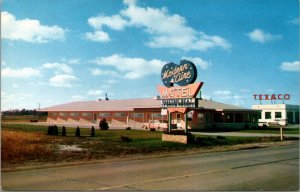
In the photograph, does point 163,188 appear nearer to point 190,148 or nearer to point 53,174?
point 53,174

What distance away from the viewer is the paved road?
11289 millimetres

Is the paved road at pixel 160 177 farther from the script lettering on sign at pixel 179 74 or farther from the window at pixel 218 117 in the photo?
the window at pixel 218 117

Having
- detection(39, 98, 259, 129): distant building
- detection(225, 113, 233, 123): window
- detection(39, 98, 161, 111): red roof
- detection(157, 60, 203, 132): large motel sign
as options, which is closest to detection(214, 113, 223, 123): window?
detection(39, 98, 259, 129): distant building

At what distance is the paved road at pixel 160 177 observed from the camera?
11.3 metres

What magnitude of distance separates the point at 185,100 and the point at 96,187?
1905 cm

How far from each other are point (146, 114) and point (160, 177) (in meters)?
43.8

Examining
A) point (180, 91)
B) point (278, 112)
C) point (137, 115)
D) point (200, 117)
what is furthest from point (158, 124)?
point (278, 112)

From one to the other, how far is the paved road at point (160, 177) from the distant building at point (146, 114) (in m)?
28.2

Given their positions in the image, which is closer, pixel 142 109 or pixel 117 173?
pixel 117 173

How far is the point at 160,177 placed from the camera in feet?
42.7

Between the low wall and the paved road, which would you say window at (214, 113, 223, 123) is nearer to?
the low wall

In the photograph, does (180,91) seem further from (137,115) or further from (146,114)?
(137,115)

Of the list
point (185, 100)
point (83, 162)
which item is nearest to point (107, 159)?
point (83, 162)

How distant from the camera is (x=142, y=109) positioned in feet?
184
